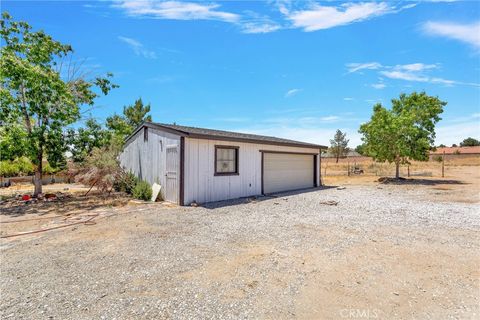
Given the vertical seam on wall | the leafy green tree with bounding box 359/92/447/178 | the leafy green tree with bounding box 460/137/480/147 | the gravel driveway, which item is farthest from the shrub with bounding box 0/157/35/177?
the leafy green tree with bounding box 460/137/480/147

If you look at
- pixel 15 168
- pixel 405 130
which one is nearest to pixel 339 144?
pixel 405 130

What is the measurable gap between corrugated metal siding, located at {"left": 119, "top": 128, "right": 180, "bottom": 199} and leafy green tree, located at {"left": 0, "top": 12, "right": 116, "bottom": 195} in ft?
8.13

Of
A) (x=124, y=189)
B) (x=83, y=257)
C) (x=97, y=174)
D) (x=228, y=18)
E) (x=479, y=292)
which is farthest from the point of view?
(x=124, y=189)

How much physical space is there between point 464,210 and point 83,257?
32.6 ft

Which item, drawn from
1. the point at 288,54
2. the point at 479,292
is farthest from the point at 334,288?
the point at 288,54

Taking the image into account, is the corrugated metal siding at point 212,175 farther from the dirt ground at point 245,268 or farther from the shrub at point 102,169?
the shrub at point 102,169

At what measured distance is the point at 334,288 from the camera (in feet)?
10.1

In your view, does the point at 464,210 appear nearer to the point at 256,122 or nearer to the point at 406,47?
the point at 406,47

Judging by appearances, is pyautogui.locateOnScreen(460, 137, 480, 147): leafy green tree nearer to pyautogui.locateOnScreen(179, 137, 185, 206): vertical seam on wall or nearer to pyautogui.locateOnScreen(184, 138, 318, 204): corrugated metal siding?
pyautogui.locateOnScreen(184, 138, 318, 204): corrugated metal siding

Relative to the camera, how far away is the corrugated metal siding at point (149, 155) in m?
9.34

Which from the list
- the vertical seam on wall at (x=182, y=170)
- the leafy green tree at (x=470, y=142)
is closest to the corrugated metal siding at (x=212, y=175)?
the vertical seam on wall at (x=182, y=170)

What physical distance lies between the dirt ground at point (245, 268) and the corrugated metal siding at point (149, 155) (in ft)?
9.66

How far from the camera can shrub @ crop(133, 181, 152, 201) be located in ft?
31.5

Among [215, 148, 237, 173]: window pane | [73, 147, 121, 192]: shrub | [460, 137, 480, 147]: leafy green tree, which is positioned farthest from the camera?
[460, 137, 480, 147]: leafy green tree
